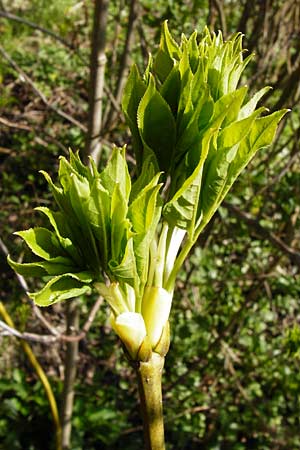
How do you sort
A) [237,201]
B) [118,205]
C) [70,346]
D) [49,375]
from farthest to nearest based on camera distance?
[49,375] → [237,201] → [70,346] → [118,205]

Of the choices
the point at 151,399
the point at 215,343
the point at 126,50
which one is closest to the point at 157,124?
the point at 151,399

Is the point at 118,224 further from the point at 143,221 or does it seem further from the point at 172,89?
the point at 172,89

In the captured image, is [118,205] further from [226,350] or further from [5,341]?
[5,341]

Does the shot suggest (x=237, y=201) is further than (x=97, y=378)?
No

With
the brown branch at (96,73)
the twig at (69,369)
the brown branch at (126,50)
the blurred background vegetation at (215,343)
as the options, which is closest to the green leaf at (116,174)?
the brown branch at (96,73)

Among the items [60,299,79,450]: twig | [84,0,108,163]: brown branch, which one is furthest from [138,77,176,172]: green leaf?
[60,299,79,450]: twig

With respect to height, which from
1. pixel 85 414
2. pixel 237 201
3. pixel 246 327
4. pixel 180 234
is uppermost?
pixel 237 201

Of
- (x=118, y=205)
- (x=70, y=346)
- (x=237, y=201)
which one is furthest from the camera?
(x=237, y=201)

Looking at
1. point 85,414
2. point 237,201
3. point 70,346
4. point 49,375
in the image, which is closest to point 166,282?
point 70,346
